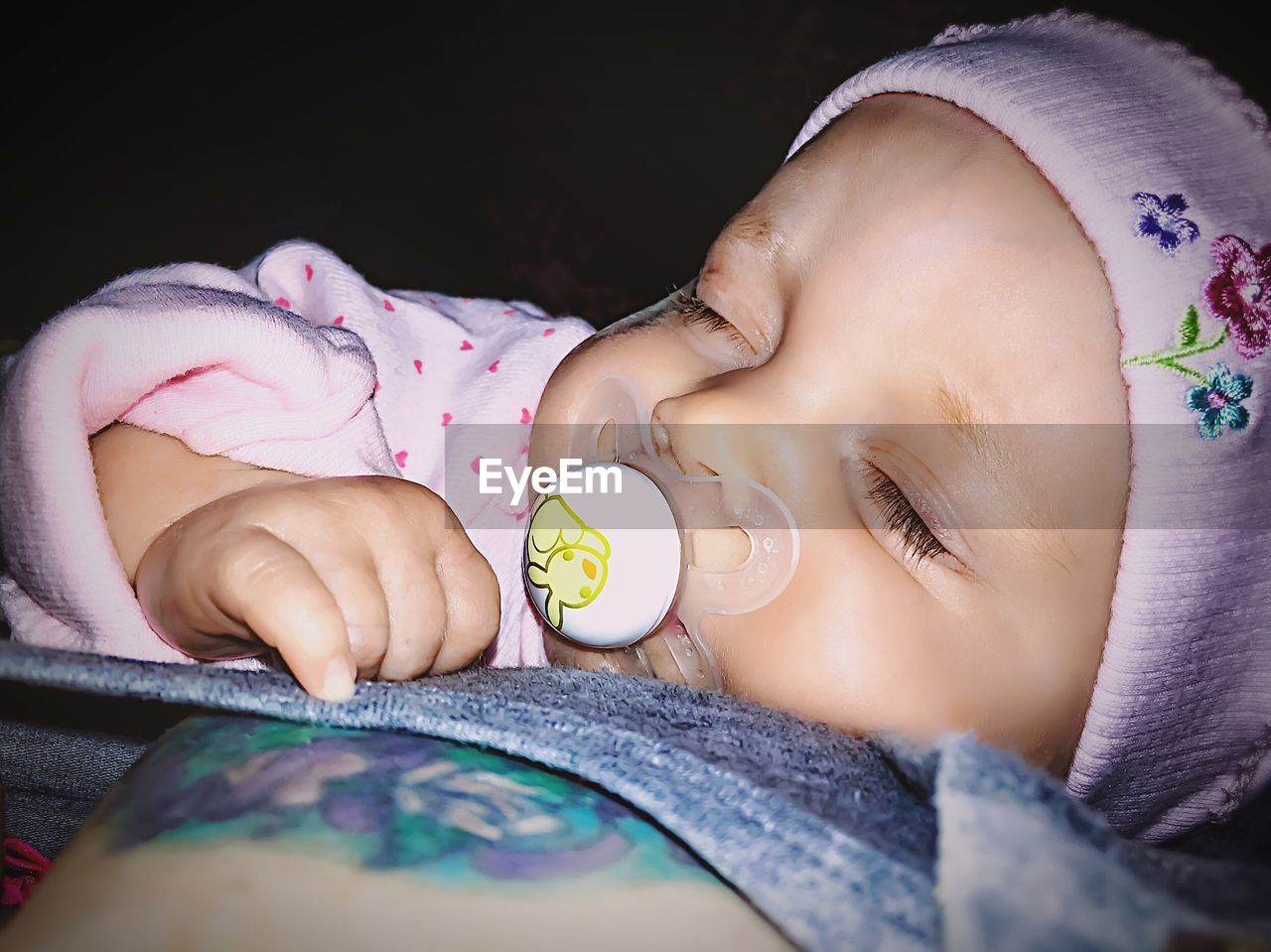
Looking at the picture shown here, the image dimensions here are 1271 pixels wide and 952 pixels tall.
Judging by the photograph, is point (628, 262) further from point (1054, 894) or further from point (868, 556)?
point (1054, 894)

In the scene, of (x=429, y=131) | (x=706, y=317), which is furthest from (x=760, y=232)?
(x=429, y=131)

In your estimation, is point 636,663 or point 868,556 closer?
point 868,556

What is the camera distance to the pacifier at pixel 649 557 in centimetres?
68

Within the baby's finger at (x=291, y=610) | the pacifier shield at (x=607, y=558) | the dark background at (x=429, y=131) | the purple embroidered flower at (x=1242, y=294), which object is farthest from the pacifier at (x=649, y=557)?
the dark background at (x=429, y=131)

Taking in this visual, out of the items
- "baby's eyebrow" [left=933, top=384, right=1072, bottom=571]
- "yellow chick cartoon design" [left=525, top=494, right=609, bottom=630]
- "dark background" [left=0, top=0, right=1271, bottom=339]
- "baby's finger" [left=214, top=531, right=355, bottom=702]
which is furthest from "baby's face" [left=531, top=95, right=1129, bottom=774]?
"dark background" [left=0, top=0, right=1271, bottom=339]

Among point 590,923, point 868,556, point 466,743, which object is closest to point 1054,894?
point 590,923

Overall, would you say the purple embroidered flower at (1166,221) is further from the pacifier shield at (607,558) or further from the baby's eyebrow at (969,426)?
the pacifier shield at (607,558)

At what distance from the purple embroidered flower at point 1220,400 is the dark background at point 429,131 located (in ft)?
2.16

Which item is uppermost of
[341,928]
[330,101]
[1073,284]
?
[330,101]

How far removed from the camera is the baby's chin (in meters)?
0.73

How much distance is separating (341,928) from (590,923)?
0.09m

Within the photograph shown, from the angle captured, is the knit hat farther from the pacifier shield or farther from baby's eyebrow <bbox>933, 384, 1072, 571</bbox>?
the pacifier shield

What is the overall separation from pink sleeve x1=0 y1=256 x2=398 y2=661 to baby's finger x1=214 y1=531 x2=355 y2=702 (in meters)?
0.21

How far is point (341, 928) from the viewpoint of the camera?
0.95ft
